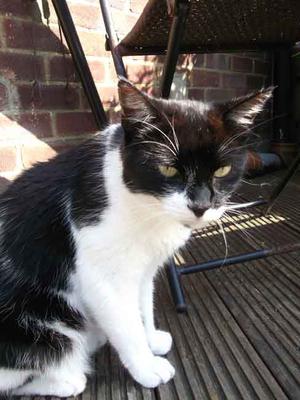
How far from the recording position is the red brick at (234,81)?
2.40 metres

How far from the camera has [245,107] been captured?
2.75 ft

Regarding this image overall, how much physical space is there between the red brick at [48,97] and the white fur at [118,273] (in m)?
0.68

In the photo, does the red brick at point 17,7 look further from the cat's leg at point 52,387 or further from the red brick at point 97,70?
the cat's leg at point 52,387

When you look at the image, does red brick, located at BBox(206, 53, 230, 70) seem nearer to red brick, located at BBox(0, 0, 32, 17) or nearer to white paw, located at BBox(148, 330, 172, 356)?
red brick, located at BBox(0, 0, 32, 17)

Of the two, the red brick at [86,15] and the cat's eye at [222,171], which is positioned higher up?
the red brick at [86,15]

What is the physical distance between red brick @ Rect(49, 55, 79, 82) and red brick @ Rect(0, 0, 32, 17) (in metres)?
0.18

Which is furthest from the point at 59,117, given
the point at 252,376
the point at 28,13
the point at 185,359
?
the point at 252,376

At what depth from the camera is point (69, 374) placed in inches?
36.5

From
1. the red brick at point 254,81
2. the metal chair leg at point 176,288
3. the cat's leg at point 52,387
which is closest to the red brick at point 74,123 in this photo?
the metal chair leg at point 176,288

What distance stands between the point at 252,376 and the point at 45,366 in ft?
1.59

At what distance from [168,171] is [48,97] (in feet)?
2.99

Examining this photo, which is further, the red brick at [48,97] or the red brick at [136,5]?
the red brick at [136,5]

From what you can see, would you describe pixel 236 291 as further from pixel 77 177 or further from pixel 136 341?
pixel 77 177

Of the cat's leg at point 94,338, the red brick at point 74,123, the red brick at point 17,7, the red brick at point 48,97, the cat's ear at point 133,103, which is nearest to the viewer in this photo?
the cat's ear at point 133,103
